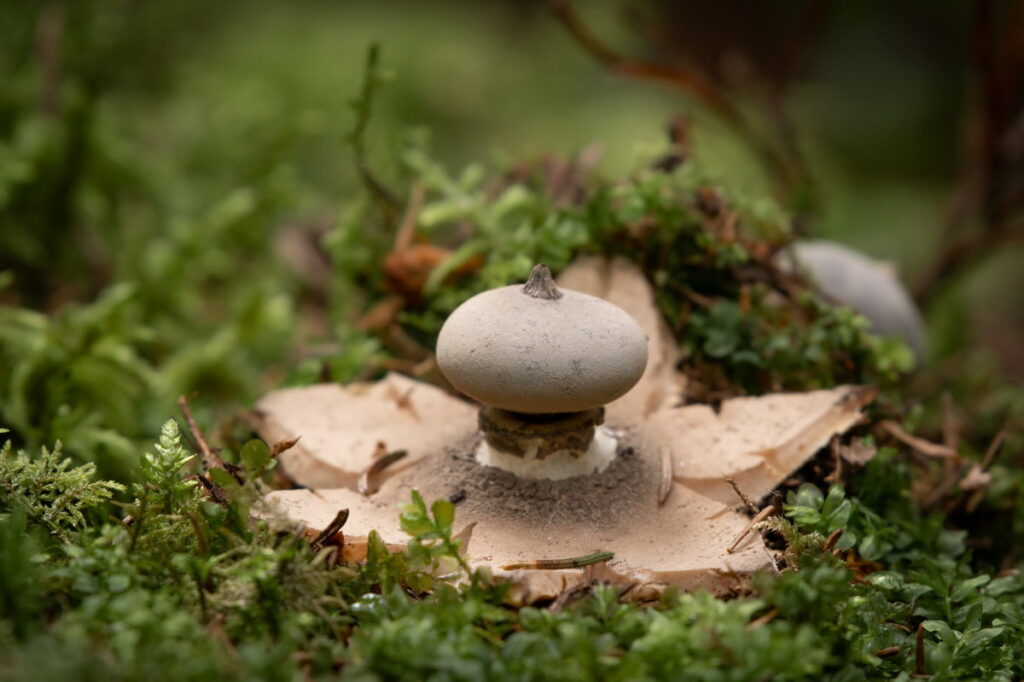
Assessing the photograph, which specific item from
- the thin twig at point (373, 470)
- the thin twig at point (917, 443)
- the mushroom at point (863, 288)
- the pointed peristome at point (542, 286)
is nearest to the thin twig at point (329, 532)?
the thin twig at point (373, 470)

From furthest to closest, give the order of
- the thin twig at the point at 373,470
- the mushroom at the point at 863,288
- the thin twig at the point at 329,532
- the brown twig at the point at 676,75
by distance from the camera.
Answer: the brown twig at the point at 676,75, the mushroom at the point at 863,288, the thin twig at the point at 373,470, the thin twig at the point at 329,532

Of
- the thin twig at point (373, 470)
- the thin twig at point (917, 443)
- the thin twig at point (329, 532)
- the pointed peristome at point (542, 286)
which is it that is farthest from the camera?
the thin twig at point (917, 443)

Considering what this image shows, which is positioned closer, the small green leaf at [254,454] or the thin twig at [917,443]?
the small green leaf at [254,454]

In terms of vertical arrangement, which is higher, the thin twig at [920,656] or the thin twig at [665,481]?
the thin twig at [665,481]

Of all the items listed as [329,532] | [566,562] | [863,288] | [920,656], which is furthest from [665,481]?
[863,288]

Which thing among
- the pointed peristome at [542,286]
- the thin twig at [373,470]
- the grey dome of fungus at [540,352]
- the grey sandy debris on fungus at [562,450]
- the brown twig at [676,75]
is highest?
the brown twig at [676,75]

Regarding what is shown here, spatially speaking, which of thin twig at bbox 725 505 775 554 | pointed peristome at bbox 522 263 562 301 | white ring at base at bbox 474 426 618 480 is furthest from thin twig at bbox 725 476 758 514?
pointed peristome at bbox 522 263 562 301

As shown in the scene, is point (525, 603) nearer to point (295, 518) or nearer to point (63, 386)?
point (295, 518)

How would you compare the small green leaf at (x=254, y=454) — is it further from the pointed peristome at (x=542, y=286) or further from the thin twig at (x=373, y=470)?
the pointed peristome at (x=542, y=286)
